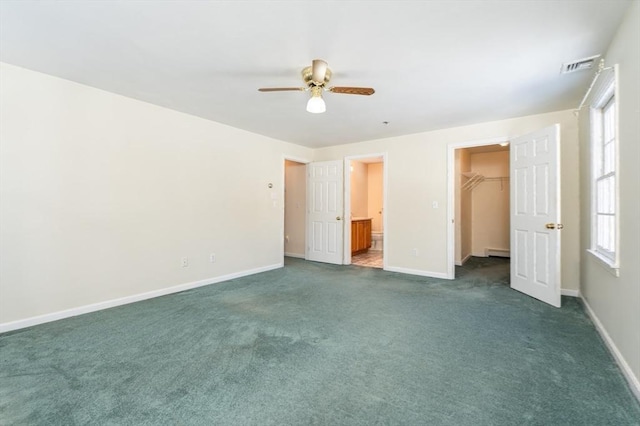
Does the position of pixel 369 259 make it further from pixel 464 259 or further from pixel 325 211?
pixel 464 259

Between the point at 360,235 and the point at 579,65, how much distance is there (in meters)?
4.72

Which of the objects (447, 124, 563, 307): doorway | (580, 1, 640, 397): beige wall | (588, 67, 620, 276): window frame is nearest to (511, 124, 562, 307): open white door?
(447, 124, 563, 307): doorway

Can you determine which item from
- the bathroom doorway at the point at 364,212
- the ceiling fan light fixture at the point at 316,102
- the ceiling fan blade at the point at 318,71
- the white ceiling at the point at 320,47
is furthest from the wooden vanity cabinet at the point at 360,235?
the ceiling fan blade at the point at 318,71

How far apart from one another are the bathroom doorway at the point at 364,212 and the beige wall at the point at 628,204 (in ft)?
11.1

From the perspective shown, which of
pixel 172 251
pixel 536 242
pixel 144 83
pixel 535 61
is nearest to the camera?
pixel 535 61

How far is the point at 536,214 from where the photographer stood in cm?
341

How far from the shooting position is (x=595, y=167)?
110 inches

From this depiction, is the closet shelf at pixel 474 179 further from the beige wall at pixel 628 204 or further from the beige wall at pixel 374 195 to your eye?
the beige wall at pixel 628 204

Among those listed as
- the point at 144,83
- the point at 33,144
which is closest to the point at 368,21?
the point at 144,83

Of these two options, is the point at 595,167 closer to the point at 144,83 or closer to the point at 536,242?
the point at 536,242

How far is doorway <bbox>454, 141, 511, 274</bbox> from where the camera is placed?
6.34 metres

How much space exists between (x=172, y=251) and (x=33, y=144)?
5.72 ft

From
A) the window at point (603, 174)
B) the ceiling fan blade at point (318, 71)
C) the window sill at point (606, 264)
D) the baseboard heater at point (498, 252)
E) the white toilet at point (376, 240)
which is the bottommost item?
the baseboard heater at point (498, 252)

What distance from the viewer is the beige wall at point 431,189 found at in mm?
3611
